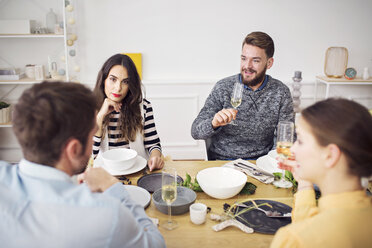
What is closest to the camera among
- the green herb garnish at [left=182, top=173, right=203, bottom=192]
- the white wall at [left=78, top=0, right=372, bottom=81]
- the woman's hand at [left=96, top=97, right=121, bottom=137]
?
the green herb garnish at [left=182, top=173, right=203, bottom=192]

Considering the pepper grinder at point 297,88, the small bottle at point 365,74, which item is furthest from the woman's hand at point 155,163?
the small bottle at point 365,74

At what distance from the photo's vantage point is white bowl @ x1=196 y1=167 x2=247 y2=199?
59.4 inches

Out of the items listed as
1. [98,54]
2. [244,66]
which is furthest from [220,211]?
[98,54]

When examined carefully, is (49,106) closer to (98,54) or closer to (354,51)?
(98,54)

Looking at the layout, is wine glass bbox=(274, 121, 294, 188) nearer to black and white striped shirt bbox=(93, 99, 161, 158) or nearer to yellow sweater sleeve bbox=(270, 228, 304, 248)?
yellow sweater sleeve bbox=(270, 228, 304, 248)

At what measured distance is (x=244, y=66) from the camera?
2.46 meters

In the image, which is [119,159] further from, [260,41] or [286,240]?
[260,41]

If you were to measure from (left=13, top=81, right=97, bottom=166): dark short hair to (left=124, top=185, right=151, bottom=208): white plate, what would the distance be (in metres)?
0.56

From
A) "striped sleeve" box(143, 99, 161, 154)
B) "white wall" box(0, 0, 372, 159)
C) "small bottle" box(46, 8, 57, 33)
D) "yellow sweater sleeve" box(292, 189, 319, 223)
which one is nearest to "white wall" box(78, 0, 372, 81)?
"white wall" box(0, 0, 372, 159)

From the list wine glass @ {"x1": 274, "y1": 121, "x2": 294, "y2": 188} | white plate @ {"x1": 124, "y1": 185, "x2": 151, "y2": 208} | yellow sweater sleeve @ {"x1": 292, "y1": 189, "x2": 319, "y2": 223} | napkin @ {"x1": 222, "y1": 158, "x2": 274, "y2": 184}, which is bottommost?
white plate @ {"x1": 124, "y1": 185, "x2": 151, "y2": 208}

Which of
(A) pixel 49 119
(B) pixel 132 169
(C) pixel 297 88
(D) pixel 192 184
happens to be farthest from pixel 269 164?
(C) pixel 297 88

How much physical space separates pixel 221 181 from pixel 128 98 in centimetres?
90

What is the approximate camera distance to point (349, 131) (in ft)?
3.20

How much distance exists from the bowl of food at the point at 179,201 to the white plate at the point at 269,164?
0.51 meters
